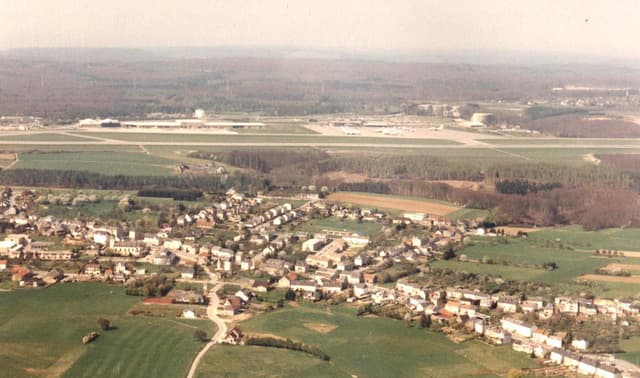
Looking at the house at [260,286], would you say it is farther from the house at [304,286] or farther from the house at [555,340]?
the house at [555,340]

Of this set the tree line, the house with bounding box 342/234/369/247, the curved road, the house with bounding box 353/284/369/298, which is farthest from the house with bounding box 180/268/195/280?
the tree line

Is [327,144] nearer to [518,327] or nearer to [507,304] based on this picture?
Result: [507,304]

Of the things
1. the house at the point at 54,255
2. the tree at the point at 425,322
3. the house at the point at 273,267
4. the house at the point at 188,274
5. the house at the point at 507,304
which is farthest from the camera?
the house at the point at 54,255

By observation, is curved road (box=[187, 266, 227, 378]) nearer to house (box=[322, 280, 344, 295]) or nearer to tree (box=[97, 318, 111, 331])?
tree (box=[97, 318, 111, 331])

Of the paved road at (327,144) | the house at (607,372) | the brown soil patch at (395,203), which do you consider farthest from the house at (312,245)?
the paved road at (327,144)

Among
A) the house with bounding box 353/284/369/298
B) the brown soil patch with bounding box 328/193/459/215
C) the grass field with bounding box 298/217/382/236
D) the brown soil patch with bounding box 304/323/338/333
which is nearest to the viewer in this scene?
the brown soil patch with bounding box 304/323/338/333
